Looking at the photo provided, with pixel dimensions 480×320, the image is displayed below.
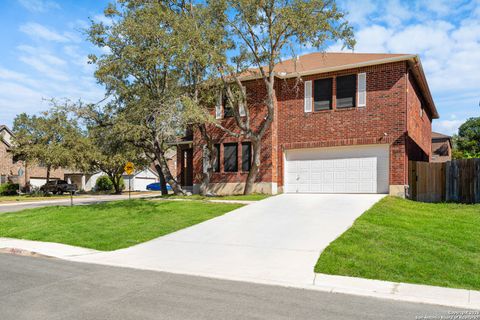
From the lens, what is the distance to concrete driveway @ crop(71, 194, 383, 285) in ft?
25.7

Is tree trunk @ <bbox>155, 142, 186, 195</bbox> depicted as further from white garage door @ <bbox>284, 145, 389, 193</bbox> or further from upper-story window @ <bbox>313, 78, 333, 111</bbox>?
upper-story window @ <bbox>313, 78, 333, 111</bbox>

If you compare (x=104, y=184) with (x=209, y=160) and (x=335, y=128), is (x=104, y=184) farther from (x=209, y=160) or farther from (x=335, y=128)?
(x=335, y=128)

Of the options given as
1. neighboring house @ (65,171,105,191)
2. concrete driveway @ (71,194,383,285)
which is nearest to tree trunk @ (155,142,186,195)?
concrete driveway @ (71,194,383,285)

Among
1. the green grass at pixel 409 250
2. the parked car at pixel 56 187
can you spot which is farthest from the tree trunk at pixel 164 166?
the parked car at pixel 56 187

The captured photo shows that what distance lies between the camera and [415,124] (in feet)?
66.8

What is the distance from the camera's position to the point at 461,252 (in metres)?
8.38

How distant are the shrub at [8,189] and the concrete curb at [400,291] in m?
44.0

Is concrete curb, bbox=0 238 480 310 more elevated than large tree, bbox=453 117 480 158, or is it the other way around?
large tree, bbox=453 117 480 158

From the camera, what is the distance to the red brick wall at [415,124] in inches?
716

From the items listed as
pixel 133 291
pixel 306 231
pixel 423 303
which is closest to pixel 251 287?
pixel 133 291

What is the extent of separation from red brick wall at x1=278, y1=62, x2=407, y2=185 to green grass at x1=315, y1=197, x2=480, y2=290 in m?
5.50

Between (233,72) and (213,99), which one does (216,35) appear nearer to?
(233,72)

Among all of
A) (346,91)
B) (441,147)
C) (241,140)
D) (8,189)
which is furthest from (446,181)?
(8,189)

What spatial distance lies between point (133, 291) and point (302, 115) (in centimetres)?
1474
